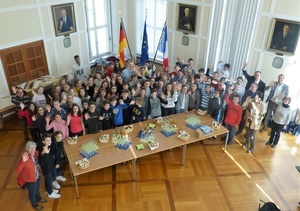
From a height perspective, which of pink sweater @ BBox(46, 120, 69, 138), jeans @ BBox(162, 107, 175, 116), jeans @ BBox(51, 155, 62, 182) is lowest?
jeans @ BBox(51, 155, 62, 182)

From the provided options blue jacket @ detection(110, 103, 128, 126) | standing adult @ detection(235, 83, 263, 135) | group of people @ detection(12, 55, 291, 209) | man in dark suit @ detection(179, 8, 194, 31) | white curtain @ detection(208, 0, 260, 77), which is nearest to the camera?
group of people @ detection(12, 55, 291, 209)

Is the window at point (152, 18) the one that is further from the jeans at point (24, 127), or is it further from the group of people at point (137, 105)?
the jeans at point (24, 127)

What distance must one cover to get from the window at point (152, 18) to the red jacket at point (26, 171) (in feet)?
23.8

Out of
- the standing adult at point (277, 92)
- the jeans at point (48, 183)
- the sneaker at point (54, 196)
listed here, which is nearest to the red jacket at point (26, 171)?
the jeans at point (48, 183)

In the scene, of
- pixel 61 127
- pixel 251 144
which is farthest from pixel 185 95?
pixel 61 127

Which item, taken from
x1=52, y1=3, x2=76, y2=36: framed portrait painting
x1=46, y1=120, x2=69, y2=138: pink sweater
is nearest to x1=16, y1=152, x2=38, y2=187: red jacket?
x1=46, y1=120, x2=69, y2=138: pink sweater

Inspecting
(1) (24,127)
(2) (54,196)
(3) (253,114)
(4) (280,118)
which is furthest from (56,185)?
(4) (280,118)

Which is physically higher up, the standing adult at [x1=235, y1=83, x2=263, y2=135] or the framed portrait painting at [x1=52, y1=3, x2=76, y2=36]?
the framed portrait painting at [x1=52, y1=3, x2=76, y2=36]

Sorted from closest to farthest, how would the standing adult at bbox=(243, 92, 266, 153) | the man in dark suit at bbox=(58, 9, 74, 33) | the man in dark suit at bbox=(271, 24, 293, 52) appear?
the standing adult at bbox=(243, 92, 266, 153), the man in dark suit at bbox=(271, 24, 293, 52), the man in dark suit at bbox=(58, 9, 74, 33)

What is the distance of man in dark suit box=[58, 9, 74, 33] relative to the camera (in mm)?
9179

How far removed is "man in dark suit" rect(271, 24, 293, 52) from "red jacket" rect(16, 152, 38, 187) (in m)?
7.22

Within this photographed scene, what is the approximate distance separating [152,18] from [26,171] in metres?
7.76

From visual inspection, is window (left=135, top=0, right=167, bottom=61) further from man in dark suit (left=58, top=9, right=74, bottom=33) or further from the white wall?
man in dark suit (left=58, top=9, right=74, bottom=33)

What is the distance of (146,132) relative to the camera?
21.8 ft
